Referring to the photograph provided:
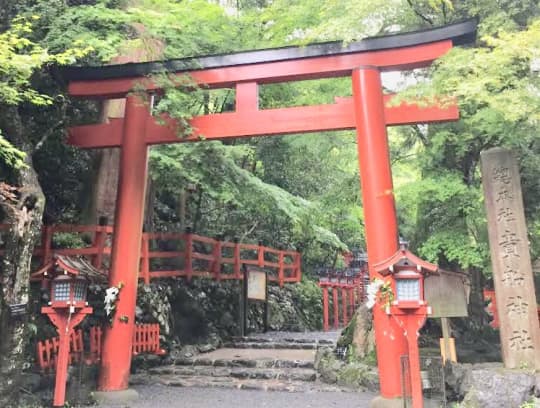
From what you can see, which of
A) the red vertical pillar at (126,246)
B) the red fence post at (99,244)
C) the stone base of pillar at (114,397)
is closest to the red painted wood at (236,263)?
the red fence post at (99,244)

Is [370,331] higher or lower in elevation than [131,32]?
lower

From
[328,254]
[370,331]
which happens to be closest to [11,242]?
[370,331]

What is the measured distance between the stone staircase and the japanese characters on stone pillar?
320cm

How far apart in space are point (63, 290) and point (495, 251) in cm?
626

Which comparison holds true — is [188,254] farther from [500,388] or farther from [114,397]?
[500,388]

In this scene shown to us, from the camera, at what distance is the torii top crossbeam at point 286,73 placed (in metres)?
7.45

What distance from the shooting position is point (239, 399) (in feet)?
25.6

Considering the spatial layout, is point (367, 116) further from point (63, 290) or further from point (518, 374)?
point (63, 290)

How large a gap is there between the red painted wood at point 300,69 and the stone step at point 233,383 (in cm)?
539

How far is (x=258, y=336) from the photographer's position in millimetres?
13414

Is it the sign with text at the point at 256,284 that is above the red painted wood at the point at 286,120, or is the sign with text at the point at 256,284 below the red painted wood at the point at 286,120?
below

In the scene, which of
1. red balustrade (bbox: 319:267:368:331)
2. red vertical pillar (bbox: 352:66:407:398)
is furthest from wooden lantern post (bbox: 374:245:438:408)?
red balustrade (bbox: 319:267:368:331)

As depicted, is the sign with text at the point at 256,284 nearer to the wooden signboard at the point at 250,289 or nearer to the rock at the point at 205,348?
Result: the wooden signboard at the point at 250,289

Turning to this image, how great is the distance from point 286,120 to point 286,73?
83 cm
